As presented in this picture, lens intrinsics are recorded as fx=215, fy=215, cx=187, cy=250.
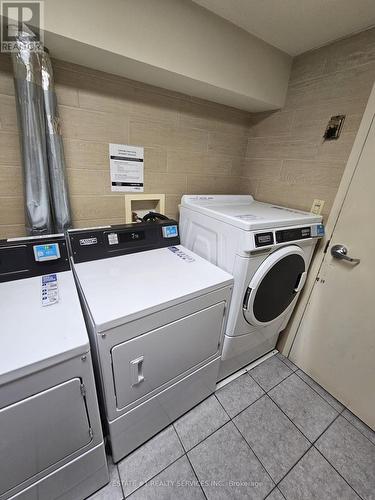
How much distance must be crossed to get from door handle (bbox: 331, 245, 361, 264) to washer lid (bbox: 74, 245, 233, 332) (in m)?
0.79

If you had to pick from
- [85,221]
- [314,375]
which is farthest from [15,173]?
[314,375]

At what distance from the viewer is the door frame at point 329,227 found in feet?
3.97

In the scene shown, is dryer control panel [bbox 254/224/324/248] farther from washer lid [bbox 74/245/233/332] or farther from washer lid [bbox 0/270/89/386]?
washer lid [bbox 0/270/89/386]

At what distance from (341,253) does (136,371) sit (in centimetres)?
137

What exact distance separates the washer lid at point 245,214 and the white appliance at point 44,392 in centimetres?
84

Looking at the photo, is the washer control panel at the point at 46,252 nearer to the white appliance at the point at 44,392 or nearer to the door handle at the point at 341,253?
the white appliance at the point at 44,392

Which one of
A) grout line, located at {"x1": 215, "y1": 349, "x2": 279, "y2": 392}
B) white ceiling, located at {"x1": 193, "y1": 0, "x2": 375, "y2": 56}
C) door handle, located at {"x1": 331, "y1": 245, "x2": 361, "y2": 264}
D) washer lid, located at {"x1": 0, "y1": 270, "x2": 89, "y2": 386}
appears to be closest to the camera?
washer lid, located at {"x1": 0, "y1": 270, "x2": 89, "y2": 386}

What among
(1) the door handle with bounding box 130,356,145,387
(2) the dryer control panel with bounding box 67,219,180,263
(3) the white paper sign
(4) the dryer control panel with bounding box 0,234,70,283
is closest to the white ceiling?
(3) the white paper sign

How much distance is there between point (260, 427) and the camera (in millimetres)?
1365

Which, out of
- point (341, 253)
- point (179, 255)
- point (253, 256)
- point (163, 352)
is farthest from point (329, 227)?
point (163, 352)

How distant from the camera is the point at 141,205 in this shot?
162 cm

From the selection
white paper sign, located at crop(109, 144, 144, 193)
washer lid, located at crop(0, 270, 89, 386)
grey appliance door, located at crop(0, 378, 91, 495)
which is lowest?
grey appliance door, located at crop(0, 378, 91, 495)

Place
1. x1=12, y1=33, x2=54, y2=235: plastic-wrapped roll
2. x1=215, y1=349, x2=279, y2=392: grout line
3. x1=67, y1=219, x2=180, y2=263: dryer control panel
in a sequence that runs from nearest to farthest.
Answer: x1=12, y1=33, x2=54, y2=235: plastic-wrapped roll → x1=67, y1=219, x2=180, y2=263: dryer control panel → x1=215, y1=349, x2=279, y2=392: grout line

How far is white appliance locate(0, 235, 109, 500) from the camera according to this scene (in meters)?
0.64
